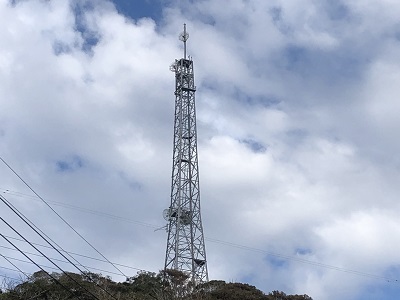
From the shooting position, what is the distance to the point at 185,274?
4444 centimetres

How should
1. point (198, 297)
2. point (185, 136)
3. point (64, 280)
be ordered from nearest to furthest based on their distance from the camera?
1. point (198, 297)
2. point (64, 280)
3. point (185, 136)

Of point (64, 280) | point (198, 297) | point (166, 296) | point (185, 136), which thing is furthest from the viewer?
point (185, 136)

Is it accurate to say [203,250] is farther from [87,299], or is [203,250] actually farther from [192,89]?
→ [192,89]

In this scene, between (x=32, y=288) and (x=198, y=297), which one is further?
(x=32, y=288)

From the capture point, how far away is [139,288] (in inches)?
1841

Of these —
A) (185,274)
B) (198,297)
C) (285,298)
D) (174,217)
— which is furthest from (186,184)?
(198,297)

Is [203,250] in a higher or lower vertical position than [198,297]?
higher

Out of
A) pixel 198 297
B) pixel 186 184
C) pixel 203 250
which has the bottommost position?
pixel 198 297

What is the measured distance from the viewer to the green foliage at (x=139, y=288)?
1631 inches

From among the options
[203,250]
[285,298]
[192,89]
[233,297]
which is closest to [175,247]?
[203,250]

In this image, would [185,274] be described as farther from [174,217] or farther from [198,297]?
[198,297]

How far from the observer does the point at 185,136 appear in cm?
4978

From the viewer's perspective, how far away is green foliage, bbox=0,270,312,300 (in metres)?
41.4

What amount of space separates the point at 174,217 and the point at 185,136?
6.50 meters
